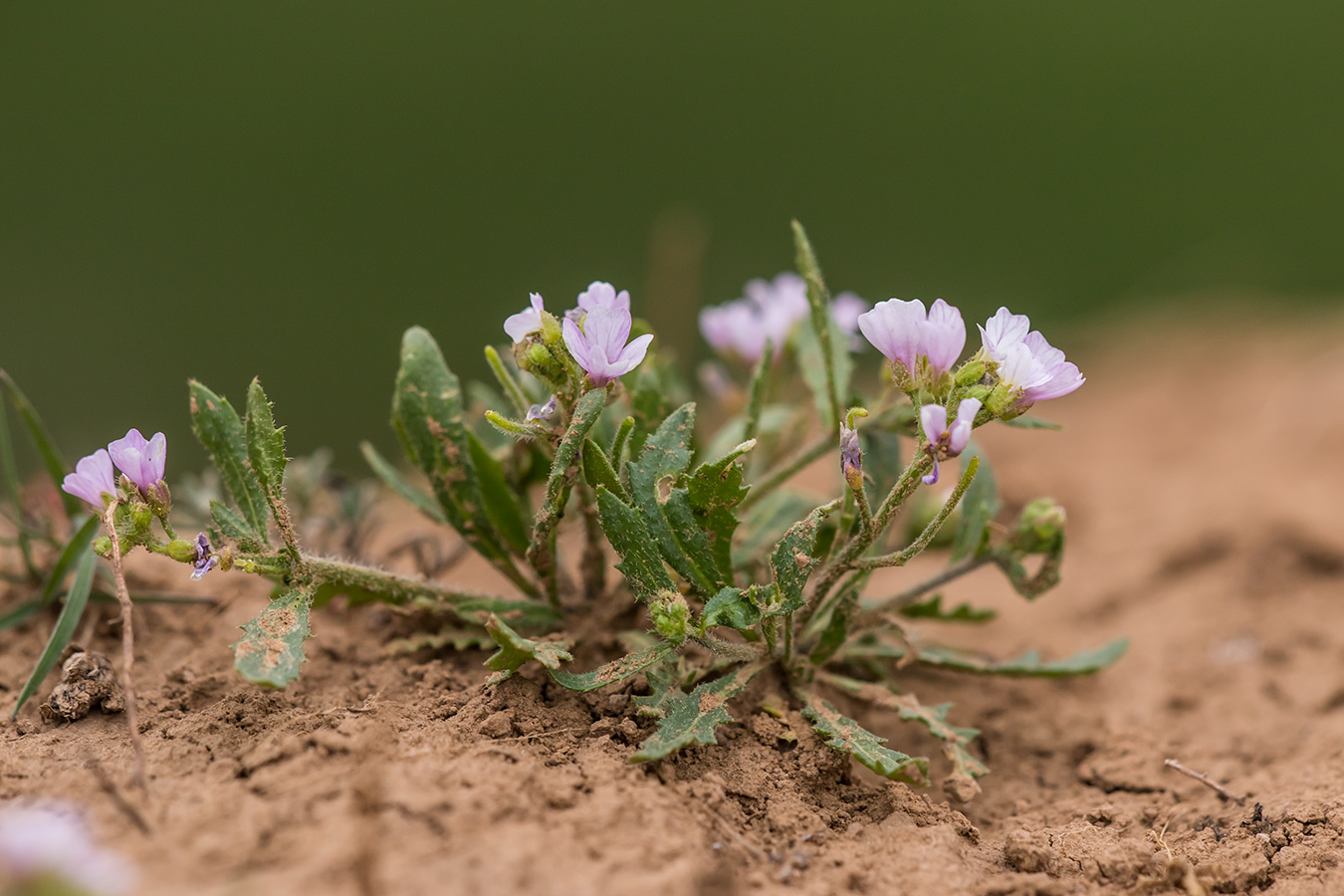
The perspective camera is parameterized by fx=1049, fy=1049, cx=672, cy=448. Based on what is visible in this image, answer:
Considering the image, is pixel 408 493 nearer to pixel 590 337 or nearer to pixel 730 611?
pixel 590 337

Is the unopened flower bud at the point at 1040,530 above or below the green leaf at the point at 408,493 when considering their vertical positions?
below

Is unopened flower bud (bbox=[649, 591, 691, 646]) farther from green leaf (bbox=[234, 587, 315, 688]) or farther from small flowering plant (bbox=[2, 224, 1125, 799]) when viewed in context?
green leaf (bbox=[234, 587, 315, 688])

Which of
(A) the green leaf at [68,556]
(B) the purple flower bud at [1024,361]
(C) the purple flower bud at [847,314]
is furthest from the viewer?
(C) the purple flower bud at [847,314]

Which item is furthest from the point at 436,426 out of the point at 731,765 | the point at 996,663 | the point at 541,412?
the point at 996,663

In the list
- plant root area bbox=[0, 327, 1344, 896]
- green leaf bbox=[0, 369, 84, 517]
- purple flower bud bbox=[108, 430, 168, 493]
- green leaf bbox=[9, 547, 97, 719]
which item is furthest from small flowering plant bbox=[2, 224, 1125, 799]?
green leaf bbox=[0, 369, 84, 517]

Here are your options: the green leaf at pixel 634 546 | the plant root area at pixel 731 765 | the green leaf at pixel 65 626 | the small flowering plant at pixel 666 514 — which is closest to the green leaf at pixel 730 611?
the small flowering plant at pixel 666 514

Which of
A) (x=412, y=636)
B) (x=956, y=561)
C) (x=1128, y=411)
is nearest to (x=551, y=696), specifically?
(x=412, y=636)

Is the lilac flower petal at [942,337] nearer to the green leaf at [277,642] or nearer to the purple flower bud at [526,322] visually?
the purple flower bud at [526,322]
